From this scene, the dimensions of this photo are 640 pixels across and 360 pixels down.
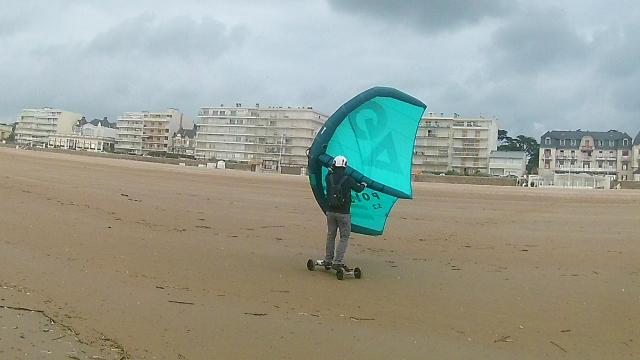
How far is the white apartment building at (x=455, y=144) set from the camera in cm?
9156

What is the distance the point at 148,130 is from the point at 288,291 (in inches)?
4578

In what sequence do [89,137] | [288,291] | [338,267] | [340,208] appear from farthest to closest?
[89,137], [340,208], [338,267], [288,291]

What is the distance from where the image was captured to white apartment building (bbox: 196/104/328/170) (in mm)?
91375

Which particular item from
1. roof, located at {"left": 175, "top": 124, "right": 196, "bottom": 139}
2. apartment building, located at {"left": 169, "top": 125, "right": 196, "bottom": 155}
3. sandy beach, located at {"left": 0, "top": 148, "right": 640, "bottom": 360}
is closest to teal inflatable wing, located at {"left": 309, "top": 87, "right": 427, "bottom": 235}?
sandy beach, located at {"left": 0, "top": 148, "right": 640, "bottom": 360}

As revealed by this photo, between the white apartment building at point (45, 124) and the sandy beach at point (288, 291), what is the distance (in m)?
133

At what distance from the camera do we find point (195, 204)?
14.1 metres

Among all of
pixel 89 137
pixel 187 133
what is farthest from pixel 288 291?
pixel 89 137

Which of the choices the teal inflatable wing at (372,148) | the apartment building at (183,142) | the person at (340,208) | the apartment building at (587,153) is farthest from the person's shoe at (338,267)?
the apartment building at (183,142)

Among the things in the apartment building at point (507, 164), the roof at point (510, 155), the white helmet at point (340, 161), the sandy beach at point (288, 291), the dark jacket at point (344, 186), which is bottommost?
the sandy beach at point (288, 291)

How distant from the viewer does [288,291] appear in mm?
5941

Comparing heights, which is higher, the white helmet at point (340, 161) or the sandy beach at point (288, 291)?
the white helmet at point (340, 161)

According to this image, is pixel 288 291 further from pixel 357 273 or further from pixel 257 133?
pixel 257 133

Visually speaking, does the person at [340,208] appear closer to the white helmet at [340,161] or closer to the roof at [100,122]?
the white helmet at [340,161]

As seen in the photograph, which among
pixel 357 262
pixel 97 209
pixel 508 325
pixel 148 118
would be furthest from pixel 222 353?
pixel 148 118
